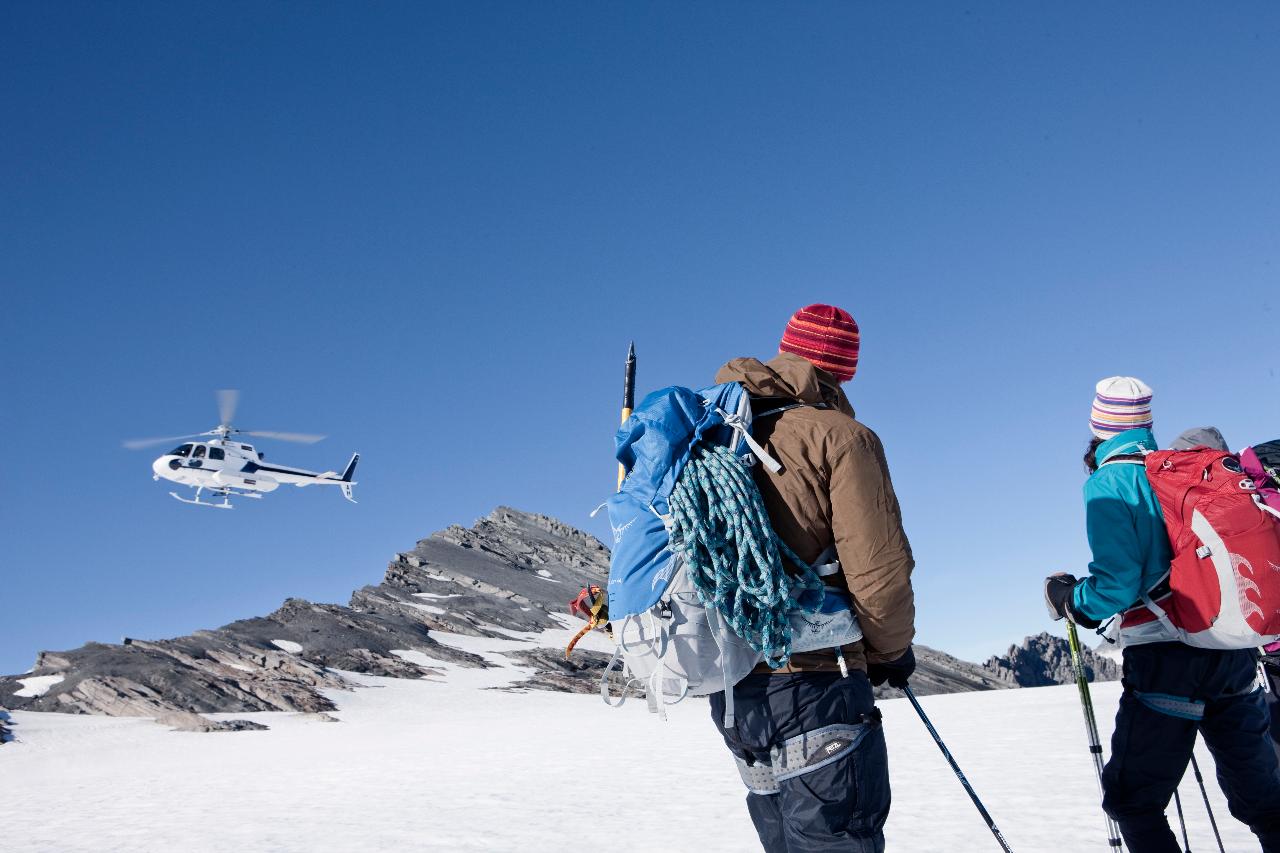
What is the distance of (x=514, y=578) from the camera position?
55156mm

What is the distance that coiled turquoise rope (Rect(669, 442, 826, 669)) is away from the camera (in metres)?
2.91

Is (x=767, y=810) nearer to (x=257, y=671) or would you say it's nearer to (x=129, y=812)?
(x=129, y=812)

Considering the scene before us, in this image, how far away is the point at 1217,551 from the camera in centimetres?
373

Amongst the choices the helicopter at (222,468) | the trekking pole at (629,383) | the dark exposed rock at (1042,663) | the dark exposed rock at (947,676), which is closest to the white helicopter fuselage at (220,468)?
the helicopter at (222,468)

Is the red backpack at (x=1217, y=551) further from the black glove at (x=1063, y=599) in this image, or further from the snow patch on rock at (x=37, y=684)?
the snow patch on rock at (x=37, y=684)

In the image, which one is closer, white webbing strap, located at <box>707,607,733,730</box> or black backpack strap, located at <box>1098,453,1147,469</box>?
white webbing strap, located at <box>707,607,733,730</box>

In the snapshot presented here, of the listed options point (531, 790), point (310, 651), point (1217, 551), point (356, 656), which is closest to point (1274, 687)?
point (1217, 551)

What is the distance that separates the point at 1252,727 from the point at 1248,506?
42.4 inches

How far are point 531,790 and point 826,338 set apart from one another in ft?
24.6

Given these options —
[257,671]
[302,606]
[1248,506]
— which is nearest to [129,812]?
[1248,506]

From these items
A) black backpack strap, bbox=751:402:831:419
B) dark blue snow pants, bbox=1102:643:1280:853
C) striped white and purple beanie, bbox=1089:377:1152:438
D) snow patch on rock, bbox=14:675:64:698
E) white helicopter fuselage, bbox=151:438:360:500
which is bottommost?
dark blue snow pants, bbox=1102:643:1280:853

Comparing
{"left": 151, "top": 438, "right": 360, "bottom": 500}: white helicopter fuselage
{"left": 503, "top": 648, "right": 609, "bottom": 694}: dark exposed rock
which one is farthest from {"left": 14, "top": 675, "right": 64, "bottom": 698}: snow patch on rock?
{"left": 503, "top": 648, "right": 609, "bottom": 694}: dark exposed rock

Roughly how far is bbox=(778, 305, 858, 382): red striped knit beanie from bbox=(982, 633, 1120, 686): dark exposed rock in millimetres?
54401

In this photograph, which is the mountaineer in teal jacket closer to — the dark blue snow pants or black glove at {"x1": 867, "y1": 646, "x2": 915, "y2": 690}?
the dark blue snow pants
